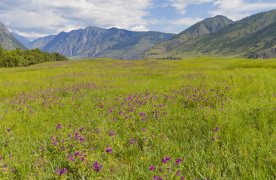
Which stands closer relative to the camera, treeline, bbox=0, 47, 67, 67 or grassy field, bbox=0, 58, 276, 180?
grassy field, bbox=0, 58, 276, 180

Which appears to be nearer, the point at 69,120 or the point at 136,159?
the point at 136,159

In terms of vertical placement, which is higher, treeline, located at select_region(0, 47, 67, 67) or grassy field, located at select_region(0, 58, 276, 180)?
treeline, located at select_region(0, 47, 67, 67)

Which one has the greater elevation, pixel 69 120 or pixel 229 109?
pixel 229 109

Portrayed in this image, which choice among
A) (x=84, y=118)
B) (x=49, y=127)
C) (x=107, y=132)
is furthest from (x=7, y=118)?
(x=107, y=132)

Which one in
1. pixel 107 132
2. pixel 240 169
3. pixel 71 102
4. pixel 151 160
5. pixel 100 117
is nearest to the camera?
pixel 240 169

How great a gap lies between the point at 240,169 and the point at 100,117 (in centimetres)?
399

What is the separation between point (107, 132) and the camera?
15.3 ft

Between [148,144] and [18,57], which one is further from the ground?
[18,57]

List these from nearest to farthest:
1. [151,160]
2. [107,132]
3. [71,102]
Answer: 1. [151,160]
2. [107,132]
3. [71,102]

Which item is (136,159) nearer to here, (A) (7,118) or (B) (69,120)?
(B) (69,120)

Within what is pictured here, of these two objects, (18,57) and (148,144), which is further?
(18,57)

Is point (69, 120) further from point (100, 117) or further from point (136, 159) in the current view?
point (136, 159)

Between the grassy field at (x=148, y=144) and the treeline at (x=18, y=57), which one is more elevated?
the treeline at (x=18, y=57)

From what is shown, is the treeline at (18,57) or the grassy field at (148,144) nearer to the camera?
the grassy field at (148,144)
